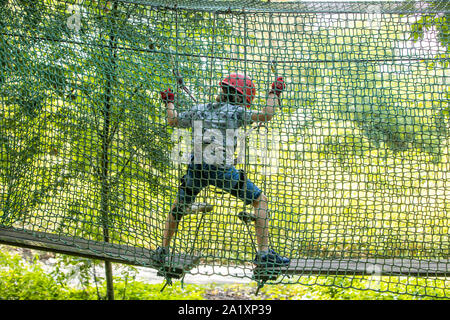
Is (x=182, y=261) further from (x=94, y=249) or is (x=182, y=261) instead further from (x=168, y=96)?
(x=168, y=96)

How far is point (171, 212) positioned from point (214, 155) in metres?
0.41

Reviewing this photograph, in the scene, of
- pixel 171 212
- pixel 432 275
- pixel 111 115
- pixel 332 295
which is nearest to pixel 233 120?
pixel 171 212

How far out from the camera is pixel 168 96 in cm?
259

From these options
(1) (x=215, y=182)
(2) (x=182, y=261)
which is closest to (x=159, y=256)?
(2) (x=182, y=261)

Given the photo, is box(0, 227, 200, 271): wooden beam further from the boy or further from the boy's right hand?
the boy's right hand

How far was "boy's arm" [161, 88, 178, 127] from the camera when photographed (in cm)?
254

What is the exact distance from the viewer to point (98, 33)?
2.82 meters

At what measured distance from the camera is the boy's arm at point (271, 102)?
7.98 ft

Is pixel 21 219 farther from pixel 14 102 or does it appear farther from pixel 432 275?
pixel 432 275

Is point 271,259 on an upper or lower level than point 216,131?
lower

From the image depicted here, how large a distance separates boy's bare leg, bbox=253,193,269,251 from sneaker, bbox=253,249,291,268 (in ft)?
0.16

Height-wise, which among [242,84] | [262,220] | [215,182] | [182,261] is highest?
[242,84]

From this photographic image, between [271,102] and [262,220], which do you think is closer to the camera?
[271,102]

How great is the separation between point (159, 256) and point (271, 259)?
0.63 meters
